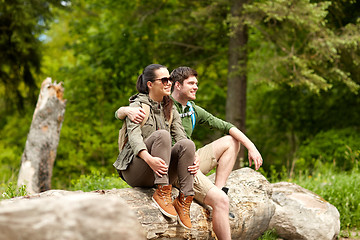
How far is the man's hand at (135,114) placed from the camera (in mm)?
3369

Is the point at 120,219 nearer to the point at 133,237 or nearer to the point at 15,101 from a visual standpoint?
the point at 133,237

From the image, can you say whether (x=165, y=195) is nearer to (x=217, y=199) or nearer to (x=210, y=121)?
(x=217, y=199)

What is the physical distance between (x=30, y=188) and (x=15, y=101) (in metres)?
3.74

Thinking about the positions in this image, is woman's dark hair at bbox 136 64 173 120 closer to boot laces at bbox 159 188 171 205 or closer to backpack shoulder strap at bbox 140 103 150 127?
backpack shoulder strap at bbox 140 103 150 127

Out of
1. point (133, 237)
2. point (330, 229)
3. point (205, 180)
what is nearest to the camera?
point (133, 237)

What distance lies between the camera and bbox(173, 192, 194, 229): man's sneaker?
3.41 m

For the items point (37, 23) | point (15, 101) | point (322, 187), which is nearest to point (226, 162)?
point (322, 187)

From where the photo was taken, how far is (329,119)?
11.7 m

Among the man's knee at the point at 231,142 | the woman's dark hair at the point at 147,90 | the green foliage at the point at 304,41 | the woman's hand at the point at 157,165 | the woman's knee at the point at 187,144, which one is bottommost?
the woman's hand at the point at 157,165

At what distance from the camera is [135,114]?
11.1ft

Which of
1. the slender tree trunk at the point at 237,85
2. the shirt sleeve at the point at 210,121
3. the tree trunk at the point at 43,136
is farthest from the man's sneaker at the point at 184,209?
the slender tree trunk at the point at 237,85

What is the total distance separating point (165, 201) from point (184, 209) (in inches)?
7.6

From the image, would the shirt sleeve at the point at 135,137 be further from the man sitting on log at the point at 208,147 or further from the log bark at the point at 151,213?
the man sitting on log at the point at 208,147

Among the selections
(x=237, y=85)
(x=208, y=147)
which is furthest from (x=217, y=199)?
(x=237, y=85)
